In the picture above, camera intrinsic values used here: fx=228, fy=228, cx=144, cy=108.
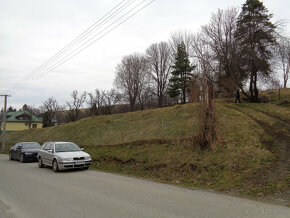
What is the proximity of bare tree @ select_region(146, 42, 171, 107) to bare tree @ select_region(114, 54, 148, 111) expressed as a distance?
207 cm

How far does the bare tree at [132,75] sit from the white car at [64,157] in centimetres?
3995

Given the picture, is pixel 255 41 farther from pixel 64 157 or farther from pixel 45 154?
pixel 45 154

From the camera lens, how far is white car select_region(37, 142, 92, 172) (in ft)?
39.0

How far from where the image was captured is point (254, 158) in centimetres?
961

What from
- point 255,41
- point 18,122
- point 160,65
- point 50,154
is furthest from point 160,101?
point 18,122

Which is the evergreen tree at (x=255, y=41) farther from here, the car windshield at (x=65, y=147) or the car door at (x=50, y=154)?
the car door at (x=50, y=154)

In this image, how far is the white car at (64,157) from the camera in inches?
469

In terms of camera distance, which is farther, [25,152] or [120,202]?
[25,152]

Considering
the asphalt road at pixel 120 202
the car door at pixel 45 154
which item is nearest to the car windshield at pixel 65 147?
the car door at pixel 45 154

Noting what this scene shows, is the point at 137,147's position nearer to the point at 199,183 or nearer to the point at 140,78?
the point at 199,183

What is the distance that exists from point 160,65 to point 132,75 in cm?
701

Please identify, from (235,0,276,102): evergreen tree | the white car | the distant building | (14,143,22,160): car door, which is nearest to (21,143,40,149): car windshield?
(14,143,22,160): car door

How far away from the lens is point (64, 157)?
11906mm

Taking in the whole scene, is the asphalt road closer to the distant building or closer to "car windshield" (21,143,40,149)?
"car windshield" (21,143,40,149)
